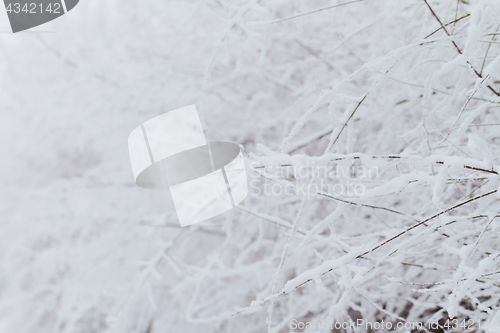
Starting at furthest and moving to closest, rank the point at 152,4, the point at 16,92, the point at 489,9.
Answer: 1. the point at 16,92
2. the point at 152,4
3. the point at 489,9

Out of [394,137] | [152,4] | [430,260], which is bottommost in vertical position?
[430,260]

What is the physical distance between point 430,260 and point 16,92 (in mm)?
1714

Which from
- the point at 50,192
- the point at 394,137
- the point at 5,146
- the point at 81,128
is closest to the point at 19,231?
the point at 50,192

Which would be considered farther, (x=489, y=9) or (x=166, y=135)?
(x=166, y=135)

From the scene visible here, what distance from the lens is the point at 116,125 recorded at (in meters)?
1.13

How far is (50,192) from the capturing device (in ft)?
3.75

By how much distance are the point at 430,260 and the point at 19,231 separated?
62.1 inches

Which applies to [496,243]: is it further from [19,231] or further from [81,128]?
[19,231]

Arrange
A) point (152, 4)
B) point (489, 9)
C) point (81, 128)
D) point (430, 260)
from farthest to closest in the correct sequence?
1. point (81, 128)
2. point (152, 4)
3. point (430, 260)
4. point (489, 9)

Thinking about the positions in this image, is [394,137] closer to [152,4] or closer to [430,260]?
[430,260]

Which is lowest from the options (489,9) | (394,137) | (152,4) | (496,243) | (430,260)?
(430,260)

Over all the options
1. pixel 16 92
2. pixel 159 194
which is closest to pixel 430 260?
pixel 159 194

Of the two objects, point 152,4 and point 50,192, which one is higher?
point 152,4

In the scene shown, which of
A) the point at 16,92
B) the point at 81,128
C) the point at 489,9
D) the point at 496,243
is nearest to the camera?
the point at 489,9
